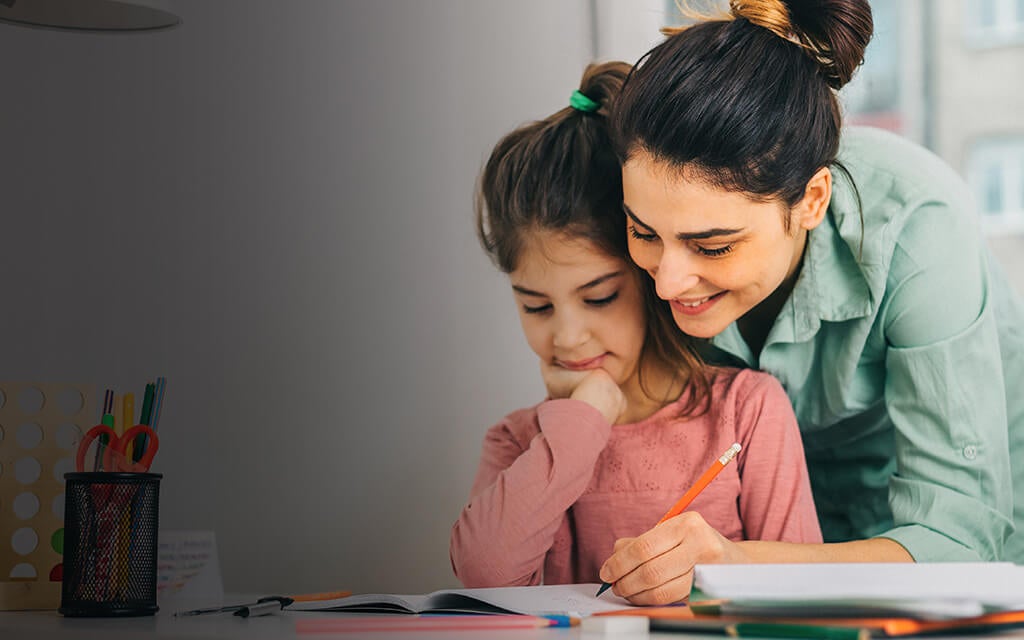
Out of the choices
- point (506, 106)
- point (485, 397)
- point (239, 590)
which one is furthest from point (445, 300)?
point (239, 590)

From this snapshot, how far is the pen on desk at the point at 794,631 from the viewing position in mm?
559

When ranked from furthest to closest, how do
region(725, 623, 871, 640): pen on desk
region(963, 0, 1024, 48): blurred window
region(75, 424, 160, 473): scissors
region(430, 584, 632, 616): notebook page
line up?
region(963, 0, 1024, 48): blurred window → region(75, 424, 160, 473): scissors → region(430, 584, 632, 616): notebook page → region(725, 623, 871, 640): pen on desk

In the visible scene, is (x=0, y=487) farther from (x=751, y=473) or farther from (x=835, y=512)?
(x=835, y=512)

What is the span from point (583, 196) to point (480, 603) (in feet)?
1.74

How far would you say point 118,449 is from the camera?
98cm

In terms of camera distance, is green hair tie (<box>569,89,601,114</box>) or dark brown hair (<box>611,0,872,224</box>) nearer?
dark brown hair (<box>611,0,872,224</box>)

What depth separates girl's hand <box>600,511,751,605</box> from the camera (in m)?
0.88

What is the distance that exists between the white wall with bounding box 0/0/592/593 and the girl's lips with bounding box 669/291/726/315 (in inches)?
14.8

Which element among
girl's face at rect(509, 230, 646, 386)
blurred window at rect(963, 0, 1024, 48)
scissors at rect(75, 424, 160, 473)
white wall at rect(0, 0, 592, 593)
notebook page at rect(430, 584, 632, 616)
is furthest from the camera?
blurred window at rect(963, 0, 1024, 48)

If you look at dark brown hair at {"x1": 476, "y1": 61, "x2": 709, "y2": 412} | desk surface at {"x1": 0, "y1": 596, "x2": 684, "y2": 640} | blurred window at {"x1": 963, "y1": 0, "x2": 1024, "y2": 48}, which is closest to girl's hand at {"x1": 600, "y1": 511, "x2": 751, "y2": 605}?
desk surface at {"x1": 0, "y1": 596, "x2": 684, "y2": 640}

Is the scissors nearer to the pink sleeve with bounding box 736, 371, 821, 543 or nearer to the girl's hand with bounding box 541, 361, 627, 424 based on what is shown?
the girl's hand with bounding box 541, 361, 627, 424

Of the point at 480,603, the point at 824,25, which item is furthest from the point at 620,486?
the point at 824,25

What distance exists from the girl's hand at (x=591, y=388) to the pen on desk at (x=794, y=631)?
59 cm

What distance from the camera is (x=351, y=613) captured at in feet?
2.80
